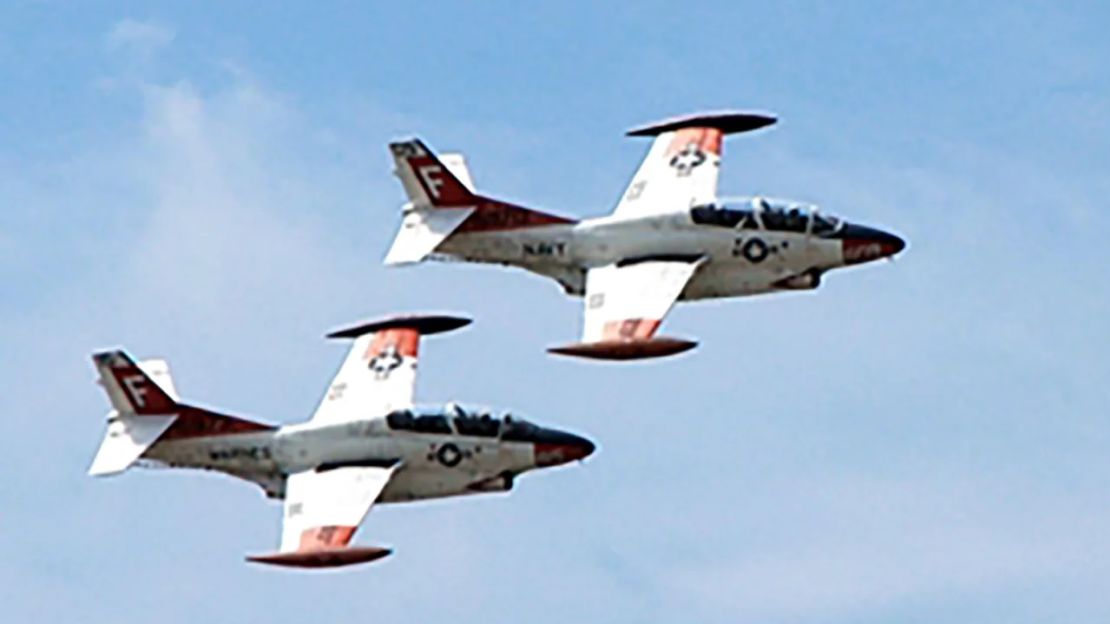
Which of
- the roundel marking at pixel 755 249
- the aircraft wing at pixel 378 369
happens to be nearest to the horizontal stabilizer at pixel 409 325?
the aircraft wing at pixel 378 369

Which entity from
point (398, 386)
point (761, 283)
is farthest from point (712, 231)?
point (398, 386)

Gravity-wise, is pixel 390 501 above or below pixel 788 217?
below

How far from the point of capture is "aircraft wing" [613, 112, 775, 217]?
117 m

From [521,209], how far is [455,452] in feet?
32.5

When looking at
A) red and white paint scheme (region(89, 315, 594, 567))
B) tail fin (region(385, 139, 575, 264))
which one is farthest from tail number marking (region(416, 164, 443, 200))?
red and white paint scheme (region(89, 315, 594, 567))

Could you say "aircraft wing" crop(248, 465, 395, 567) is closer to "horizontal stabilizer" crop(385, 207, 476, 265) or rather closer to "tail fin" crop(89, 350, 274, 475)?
"tail fin" crop(89, 350, 274, 475)

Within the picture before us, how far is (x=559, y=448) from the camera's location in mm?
109125

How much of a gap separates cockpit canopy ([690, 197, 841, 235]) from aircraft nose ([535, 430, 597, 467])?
8386mm

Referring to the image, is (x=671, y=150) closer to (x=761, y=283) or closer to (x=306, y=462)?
(x=761, y=283)

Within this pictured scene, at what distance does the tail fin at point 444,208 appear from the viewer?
116 m

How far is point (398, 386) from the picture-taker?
367ft

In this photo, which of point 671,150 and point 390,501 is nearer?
point 390,501

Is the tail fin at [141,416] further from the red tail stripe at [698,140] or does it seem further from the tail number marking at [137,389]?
the red tail stripe at [698,140]

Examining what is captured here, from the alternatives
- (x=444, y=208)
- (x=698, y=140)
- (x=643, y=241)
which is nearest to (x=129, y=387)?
(x=444, y=208)
